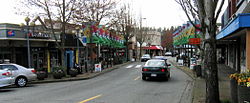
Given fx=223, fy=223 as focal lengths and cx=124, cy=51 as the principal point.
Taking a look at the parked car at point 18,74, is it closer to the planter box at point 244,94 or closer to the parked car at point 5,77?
the parked car at point 5,77

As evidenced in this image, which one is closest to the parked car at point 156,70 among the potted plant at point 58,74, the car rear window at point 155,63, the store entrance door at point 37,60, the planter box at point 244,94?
the car rear window at point 155,63

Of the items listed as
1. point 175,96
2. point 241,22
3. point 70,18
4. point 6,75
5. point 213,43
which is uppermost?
point 70,18

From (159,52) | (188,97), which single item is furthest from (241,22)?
(159,52)

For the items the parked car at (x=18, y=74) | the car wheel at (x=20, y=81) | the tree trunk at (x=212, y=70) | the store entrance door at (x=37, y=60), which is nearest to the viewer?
the tree trunk at (x=212, y=70)

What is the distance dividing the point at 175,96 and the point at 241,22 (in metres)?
4.02

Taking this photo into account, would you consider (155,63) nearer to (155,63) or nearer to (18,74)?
(155,63)

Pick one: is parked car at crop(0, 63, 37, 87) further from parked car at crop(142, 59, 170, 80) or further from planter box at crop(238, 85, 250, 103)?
planter box at crop(238, 85, 250, 103)

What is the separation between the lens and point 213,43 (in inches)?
272

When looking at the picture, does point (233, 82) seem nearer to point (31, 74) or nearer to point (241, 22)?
point (241, 22)

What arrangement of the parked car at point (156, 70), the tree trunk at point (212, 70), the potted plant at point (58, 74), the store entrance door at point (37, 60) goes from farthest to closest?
the store entrance door at point (37, 60) < the potted plant at point (58, 74) < the parked car at point (156, 70) < the tree trunk at point (212, 70)

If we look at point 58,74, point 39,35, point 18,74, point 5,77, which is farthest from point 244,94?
point 39,35

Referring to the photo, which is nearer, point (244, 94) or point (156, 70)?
point (244, 94)

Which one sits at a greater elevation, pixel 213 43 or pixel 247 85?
pixel 213 43

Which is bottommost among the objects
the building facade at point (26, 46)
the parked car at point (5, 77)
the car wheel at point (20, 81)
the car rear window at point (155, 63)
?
the car wheel at point (20, 81)
